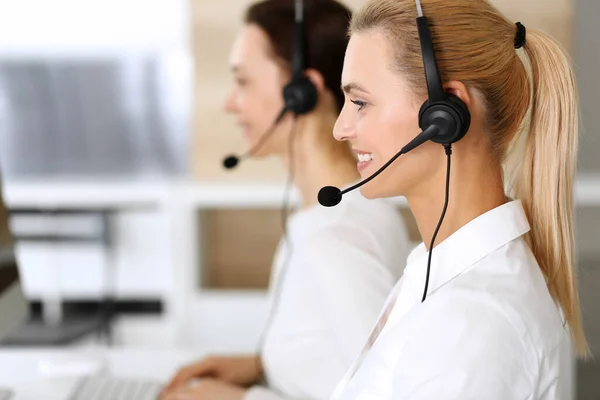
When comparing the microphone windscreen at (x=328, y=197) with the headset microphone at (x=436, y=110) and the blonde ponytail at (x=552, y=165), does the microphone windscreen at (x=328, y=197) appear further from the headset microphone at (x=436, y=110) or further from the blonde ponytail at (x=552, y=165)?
the blonde ponytail at (x=552, y=165)

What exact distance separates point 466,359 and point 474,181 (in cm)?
24

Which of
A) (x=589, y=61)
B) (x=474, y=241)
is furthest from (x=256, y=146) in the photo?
(x=589, y=61)

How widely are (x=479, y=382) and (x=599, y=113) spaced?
316 centimetres

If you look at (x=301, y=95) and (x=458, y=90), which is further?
(x=301, y=95)

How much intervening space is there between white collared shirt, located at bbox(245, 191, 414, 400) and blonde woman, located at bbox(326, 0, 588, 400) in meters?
0.28

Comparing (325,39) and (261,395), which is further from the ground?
(325,39)

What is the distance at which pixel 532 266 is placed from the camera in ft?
2.94

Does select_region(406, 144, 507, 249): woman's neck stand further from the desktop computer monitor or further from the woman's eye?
the desktop computer monitor

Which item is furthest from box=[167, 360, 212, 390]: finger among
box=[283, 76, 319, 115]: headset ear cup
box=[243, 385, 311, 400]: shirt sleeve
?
box=[283, 76, 319, 115]: headset ear cup

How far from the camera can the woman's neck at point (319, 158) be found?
163cm

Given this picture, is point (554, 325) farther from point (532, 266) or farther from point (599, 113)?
point (599, 113)

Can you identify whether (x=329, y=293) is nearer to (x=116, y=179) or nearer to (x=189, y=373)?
Result: (x=189, y=373)

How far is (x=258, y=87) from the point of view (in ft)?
5.58

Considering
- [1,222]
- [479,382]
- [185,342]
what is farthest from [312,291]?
[185,342]
